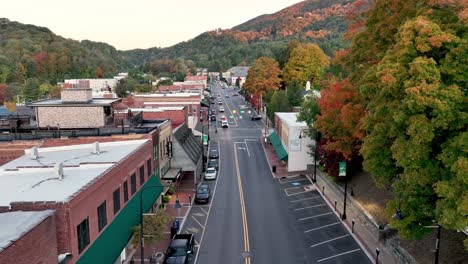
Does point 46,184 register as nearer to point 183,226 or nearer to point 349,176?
point 183,226

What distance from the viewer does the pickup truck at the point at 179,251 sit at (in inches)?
1007

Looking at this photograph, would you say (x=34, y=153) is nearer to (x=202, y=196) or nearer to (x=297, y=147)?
(x=202, y=196)

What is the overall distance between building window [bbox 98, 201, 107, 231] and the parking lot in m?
13.5

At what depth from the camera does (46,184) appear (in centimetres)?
2150

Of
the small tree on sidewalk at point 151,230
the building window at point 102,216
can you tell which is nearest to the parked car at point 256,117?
the small tree on sidewalk at point 151,230

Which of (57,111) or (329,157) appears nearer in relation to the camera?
(57,111)

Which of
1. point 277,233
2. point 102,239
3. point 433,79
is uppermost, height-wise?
point 433,79

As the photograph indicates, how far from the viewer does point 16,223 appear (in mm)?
15531

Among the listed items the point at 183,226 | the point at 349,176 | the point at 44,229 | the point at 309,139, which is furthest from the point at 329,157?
the point at 44,229

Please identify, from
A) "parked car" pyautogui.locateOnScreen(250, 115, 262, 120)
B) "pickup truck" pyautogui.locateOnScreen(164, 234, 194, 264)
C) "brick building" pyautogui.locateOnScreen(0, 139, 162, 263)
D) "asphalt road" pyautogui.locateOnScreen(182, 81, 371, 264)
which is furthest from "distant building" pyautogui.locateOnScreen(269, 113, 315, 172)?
"parked car" pyautogui.locateOnScreen(250, 115, 262, 120)

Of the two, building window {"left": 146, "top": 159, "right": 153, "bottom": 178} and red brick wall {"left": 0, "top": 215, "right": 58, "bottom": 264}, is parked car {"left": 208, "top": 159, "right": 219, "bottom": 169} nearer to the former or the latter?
building window {"left": 146, "top": 159, "right": 153, "bottom": 178}

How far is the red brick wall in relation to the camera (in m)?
13.4

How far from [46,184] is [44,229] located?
241 inches

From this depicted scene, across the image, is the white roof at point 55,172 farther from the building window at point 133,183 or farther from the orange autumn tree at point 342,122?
the orange autumn tree at point 342,122
